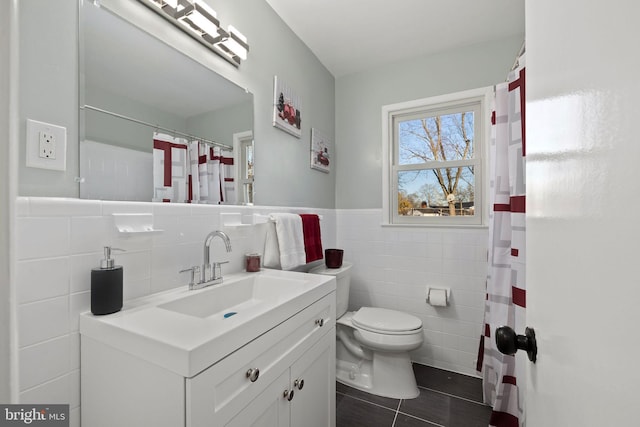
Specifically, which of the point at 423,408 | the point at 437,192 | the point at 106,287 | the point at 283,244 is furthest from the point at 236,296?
the point at 437,192

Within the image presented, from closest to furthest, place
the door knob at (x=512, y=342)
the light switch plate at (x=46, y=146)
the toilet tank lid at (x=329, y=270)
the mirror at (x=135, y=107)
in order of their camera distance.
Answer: the door knob at (x=512, y=342)
the light switch plate at (x=46, y=146)
the mirror at (x=135, y=107)
the toilet tank lid at (x=329, y=270)

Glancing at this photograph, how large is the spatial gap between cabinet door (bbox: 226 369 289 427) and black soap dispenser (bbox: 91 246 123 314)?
49 cm

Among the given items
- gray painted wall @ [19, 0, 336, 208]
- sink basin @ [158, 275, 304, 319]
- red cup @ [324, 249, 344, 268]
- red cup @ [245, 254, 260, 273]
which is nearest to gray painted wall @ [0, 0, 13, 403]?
gray painted wall @ [19, 0, 336, 208]

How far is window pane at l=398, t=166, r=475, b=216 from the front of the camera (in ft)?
7.37

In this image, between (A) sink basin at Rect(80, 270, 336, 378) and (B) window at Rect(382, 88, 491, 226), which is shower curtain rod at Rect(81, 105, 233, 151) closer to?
(A) sink basin at Rect(80, 270, 336, 378)

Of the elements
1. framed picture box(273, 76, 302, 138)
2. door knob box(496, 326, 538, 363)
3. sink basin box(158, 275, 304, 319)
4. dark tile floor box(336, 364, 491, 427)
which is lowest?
dark tile floor box(336, 364, 491, 427)

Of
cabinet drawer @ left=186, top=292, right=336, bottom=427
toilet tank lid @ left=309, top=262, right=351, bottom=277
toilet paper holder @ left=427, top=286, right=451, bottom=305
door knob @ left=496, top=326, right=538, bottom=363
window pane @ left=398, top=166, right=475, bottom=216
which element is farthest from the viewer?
window pane @ left=398, top=166, right=475, bottom=216

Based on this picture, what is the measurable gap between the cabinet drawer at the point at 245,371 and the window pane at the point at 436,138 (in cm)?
175

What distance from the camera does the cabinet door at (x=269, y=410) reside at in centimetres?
80

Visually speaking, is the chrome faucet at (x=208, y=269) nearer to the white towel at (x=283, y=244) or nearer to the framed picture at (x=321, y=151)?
the white towel at (x=283, y=244)

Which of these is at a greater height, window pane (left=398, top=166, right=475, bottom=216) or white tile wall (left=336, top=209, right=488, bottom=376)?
window pane (left=398, top=166, right=475, bottom=216)

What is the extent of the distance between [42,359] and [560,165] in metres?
1.27

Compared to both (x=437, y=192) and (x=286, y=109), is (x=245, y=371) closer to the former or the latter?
(x=286, y=109)

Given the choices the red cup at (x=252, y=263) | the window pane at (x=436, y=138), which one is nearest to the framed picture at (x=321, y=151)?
the window pane at (x=436, y=138)
